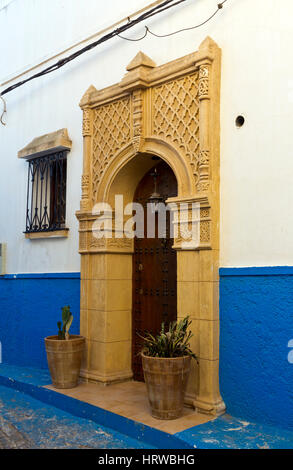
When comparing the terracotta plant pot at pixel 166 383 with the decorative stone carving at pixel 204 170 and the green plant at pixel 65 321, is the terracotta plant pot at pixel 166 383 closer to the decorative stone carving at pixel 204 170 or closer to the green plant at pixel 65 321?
the green plant at pixel 65 321

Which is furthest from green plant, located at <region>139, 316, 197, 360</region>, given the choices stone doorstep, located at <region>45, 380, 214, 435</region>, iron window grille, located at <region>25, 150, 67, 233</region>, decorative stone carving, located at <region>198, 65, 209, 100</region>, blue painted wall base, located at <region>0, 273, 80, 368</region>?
iron window grille, located at <region>25, 150, 67, 233</region>

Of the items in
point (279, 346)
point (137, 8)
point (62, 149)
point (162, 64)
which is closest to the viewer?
point (279, 346)

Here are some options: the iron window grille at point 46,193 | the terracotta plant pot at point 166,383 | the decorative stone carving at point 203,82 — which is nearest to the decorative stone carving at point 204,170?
the decorative stone carving at point 203,82

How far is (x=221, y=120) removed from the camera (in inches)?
180

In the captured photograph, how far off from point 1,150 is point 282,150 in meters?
5.36

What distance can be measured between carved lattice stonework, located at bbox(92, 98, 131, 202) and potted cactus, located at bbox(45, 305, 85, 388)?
5.76ft

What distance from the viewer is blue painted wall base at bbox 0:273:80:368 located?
6.35m

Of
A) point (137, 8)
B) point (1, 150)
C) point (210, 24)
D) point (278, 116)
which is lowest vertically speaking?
point (278, 116)

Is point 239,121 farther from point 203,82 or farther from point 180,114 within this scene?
point 180,114

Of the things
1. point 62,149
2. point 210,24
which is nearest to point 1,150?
point 62,149

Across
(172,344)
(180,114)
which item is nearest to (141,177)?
(180,114)

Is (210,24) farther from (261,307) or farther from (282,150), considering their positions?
(261,307)

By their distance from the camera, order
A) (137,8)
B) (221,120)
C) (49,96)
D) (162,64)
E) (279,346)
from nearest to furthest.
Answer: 1. (279,346)
2. (221,120)
3. (162,64)
4. (137,8)
5. (49,96)

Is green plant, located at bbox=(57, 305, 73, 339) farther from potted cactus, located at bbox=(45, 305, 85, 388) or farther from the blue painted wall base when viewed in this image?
the blue painted wall base
